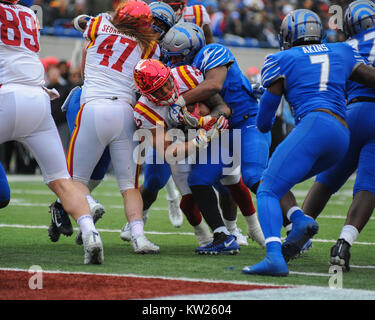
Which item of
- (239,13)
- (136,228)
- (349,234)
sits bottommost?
(136,228)

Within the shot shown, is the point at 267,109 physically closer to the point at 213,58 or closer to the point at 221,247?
the point at 213,58

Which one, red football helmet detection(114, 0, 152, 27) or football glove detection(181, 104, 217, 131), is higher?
red football helmet detection(114, 0, 152, 27)

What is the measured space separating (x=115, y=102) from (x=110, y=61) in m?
A: 0.32

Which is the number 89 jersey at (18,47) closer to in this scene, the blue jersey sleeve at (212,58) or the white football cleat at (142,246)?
the blue jersey sleeve at (212,58)

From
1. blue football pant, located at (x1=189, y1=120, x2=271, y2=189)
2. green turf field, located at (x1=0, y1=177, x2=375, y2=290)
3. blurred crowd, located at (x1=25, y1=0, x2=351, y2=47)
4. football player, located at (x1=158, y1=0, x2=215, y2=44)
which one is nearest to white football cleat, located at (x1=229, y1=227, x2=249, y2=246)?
green turf field, located at (x1=0, y1=177, x2=375, y2=290)

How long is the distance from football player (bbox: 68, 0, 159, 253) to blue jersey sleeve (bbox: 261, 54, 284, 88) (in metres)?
1.20

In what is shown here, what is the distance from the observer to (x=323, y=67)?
14.8ft

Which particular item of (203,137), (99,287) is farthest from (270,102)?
(99,287)

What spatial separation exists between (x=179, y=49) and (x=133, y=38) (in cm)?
35

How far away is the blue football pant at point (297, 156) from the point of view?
4.43m

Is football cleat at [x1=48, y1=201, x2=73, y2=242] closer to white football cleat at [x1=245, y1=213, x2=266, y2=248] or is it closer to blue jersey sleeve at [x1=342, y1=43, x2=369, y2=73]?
white football cleat at [x1=245, y1=213, x2=266, y2=248]

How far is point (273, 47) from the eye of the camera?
2020 centimetres

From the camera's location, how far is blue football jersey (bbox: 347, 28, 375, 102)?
16.4ft
